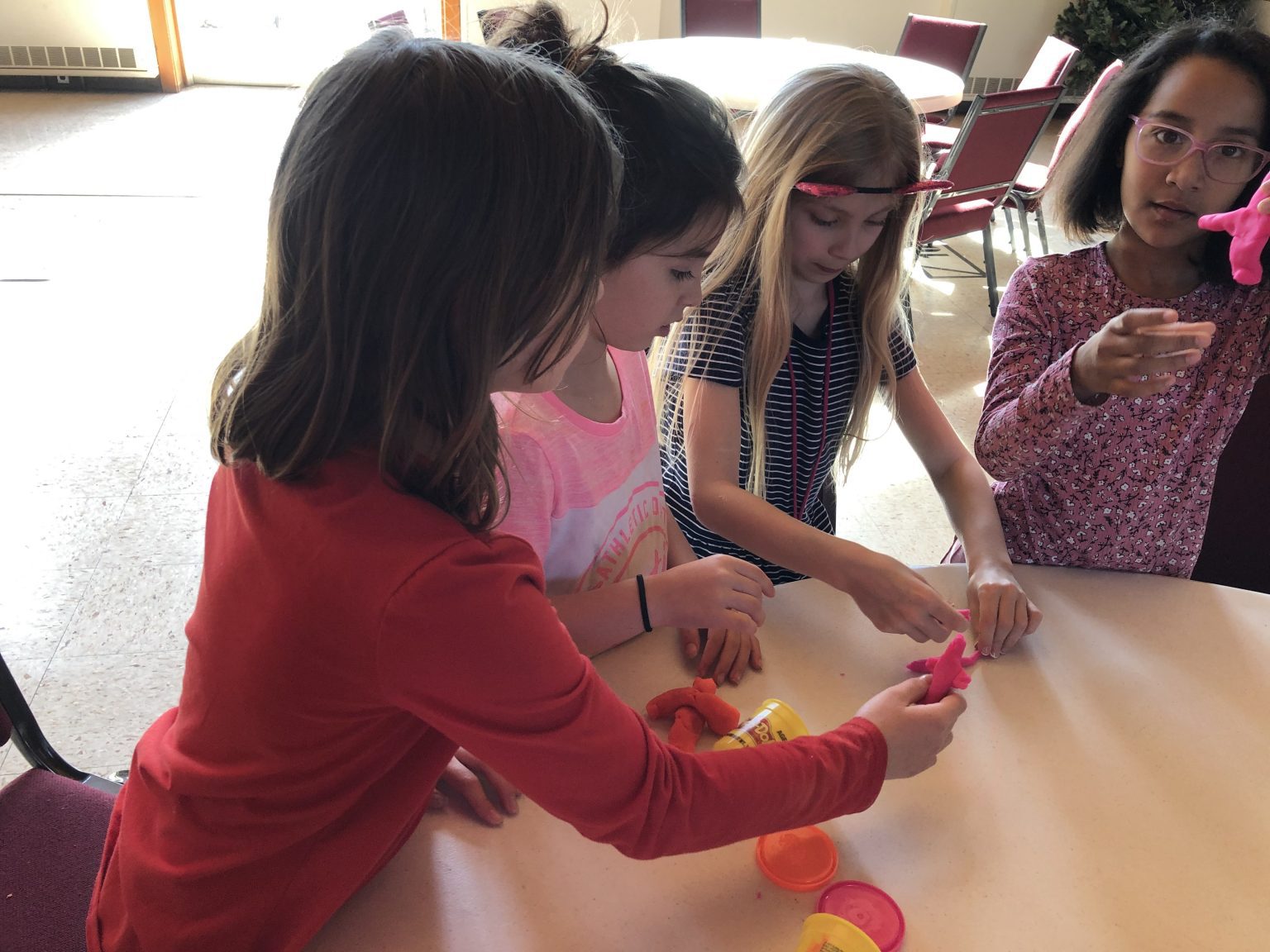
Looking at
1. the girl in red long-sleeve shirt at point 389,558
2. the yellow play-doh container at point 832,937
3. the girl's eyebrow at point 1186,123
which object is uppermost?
the girl's eyebrow at point 1186,123

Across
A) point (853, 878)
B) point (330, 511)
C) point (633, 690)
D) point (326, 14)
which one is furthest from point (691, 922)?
point (326, 14)

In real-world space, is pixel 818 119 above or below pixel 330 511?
above

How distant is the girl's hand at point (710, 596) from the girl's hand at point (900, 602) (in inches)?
4.9

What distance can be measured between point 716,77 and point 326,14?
3478mm

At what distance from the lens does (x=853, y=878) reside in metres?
0.72

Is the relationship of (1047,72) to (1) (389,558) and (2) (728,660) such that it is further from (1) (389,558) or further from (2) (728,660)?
(1) (389,558)

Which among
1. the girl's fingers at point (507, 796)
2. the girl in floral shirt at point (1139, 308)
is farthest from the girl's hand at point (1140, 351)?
the girl's fingers at point (507, 796)

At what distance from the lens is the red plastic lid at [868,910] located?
0.67 metres

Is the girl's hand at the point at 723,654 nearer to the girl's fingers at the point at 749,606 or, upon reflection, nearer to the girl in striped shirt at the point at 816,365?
the girl's fingers at the point at 749,606

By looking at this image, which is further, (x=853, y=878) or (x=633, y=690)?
(x=633, y=690)

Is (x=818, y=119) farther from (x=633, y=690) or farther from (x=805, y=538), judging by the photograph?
(x=633, y=690)

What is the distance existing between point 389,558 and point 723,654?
41 cm

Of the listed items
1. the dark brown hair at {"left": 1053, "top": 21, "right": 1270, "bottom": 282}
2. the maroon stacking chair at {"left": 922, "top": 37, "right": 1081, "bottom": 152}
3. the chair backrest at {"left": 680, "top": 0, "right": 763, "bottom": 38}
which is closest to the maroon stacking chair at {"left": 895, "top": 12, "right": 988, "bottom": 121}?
the maroon stacking chair at {"left": 922, "top": 37, "right": 1081, "bottom": 152}

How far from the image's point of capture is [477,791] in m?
0.76
